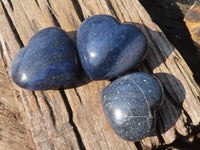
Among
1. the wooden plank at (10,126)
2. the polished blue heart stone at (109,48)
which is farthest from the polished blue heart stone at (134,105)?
the wooden plank at (10,126)


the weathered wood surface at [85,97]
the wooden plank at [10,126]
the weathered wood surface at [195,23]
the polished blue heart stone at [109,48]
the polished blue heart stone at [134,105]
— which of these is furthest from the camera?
the weathered wood surface at [195,23]

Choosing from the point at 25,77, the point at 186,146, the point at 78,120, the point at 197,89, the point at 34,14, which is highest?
the point at 34,14

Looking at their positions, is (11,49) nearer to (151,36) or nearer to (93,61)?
(93,61)

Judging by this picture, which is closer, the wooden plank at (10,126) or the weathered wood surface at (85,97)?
the weathered wood surface at (85,97)

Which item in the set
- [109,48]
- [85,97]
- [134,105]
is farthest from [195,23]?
[85,97]

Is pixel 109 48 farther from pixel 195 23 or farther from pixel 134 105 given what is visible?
pixel 195 23

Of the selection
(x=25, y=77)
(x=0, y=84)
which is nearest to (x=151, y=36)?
(x=25, y=77)

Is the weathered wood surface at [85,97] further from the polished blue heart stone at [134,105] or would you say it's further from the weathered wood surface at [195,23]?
the weathered wood surface at [195,23]

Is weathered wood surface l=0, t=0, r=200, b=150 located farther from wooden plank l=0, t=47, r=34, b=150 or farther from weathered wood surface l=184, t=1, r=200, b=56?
weathered wood surface l=184, t=1, r=200, b=56
